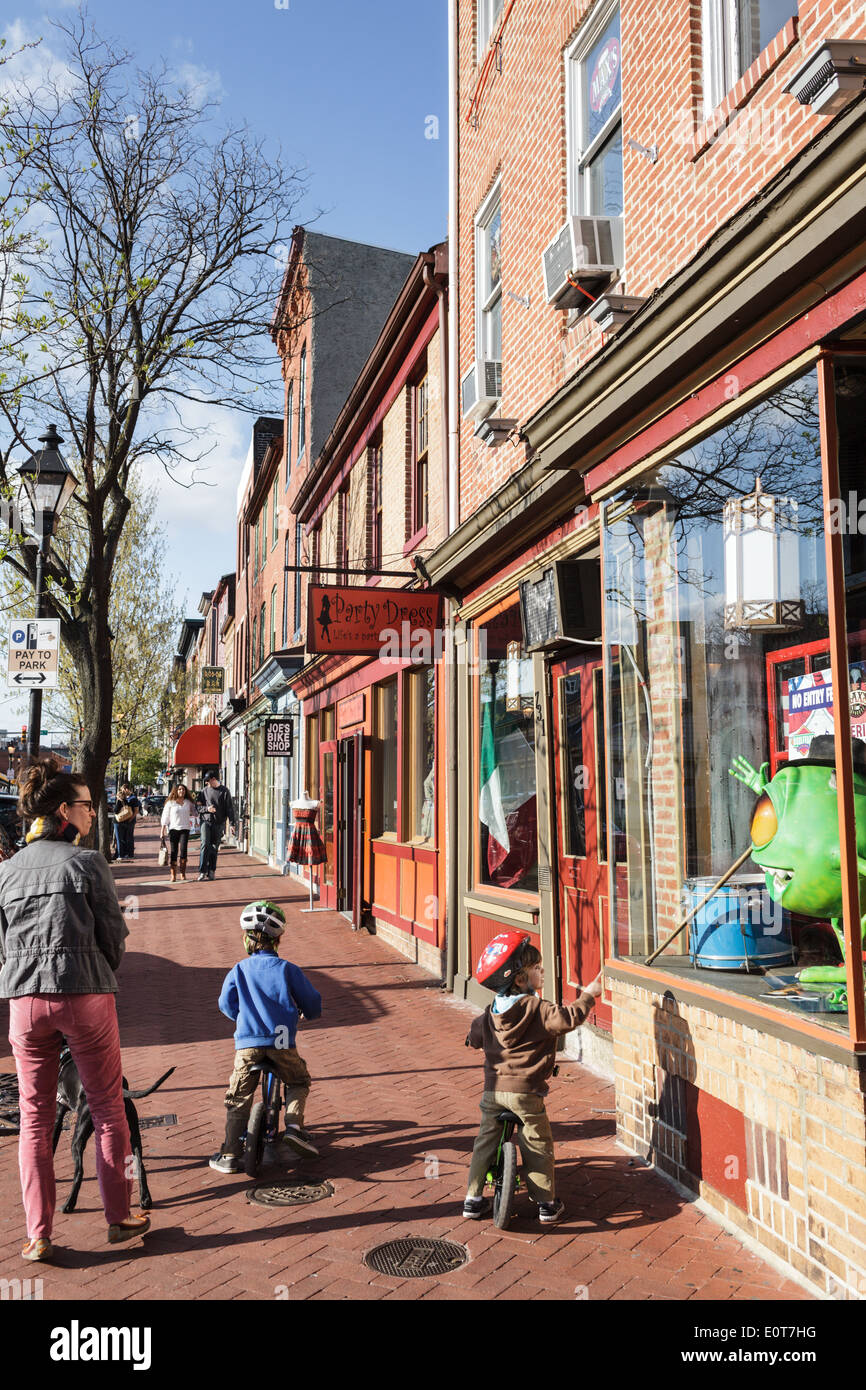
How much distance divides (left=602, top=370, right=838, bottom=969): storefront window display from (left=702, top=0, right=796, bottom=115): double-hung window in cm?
183

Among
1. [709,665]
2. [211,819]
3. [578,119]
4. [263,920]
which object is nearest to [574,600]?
[709,665]

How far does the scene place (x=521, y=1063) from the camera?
14.9ft

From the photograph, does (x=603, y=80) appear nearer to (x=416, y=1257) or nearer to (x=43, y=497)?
(x=43, y=497)

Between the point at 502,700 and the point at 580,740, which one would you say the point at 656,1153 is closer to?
the point at 580,740

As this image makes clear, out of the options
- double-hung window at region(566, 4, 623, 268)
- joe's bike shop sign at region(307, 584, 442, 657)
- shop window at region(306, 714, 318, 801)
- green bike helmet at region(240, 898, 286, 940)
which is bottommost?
green bike helmet at region(240, 898, 286, 940)

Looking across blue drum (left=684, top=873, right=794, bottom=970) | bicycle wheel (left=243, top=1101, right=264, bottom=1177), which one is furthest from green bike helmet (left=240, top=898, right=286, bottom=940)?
blue drum (left=684, top=873, right=794, bottom=970)

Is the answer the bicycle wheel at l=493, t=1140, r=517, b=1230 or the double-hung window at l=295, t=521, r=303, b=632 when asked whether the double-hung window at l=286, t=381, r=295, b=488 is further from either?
the bicycle wheel at l=493, t=1140, r=517, b=1230

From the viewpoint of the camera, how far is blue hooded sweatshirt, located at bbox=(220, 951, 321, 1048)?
17.3 ft


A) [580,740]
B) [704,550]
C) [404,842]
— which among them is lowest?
[404,842]

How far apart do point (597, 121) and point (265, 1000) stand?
6.06 meters

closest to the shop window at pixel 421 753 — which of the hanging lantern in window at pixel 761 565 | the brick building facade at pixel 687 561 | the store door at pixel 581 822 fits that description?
the brick building facade at pixel 687 561

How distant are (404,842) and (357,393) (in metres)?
6.41
